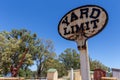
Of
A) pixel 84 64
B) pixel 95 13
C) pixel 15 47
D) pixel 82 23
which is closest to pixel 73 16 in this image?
pixel 82 23

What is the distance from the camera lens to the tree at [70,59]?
6538 centimetres

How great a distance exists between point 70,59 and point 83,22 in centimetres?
6265

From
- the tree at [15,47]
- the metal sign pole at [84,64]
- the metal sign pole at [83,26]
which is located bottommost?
the metal sign pole at [84,64]

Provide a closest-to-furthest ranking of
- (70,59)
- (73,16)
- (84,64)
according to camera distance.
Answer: (84,64) < (73,16) < (70,59)

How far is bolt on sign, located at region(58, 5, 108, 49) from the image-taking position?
10.9ft

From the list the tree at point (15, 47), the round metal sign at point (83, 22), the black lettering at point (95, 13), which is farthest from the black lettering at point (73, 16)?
the tree at point (15, 47)

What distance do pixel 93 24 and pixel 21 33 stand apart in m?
43.2

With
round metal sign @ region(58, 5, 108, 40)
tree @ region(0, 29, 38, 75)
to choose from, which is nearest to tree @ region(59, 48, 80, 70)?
tree @ region(0, 29, 38, 75)

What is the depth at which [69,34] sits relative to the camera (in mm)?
3604

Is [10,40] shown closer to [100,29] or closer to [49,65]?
[49,65]

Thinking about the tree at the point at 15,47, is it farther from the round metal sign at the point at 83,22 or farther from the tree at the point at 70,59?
the round metal sign at the point at 83,22

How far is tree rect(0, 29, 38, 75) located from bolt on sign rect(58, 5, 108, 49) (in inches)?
1393

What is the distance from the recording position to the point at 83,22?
11.3ft

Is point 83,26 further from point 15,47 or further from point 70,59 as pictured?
point 70,59
